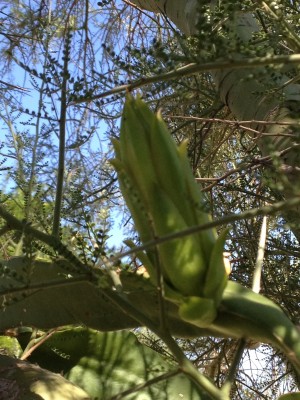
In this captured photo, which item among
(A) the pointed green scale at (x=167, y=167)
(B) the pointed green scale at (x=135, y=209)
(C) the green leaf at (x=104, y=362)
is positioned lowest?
(C) the green leaf at (x=104, y=362)

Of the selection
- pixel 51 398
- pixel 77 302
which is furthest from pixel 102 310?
pixel 51 398

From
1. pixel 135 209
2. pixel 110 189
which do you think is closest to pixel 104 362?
pixel 135 209

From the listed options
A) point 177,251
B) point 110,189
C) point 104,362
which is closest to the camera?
point 177,251

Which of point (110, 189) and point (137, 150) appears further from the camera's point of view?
point (110, 189)

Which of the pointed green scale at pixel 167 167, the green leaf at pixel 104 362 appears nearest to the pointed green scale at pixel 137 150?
the pointed green scale at pixel 167 167

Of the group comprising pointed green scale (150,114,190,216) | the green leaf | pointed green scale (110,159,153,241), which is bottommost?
the green leaf

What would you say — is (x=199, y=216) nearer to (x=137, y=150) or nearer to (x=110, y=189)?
(x=137, y=150)

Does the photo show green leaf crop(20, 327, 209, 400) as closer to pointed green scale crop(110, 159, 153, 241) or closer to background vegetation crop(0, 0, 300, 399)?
background vegetation crop(0, 0, 300, 399)

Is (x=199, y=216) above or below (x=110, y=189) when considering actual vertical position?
below

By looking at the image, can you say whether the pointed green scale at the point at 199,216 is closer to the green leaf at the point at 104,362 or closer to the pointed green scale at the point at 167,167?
the pointed green scale at the point at 167,167

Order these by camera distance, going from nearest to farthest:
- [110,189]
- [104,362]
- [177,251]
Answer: [177,251] → [104,362] → [110,189]

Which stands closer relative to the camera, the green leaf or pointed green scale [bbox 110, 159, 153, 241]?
pointed green scale [bbox 110, 159, 153, 241]

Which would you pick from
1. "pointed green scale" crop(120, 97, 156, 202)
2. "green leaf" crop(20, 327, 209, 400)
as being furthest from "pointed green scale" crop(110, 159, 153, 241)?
"green leaf" crop(20, 327, 209, 400)
